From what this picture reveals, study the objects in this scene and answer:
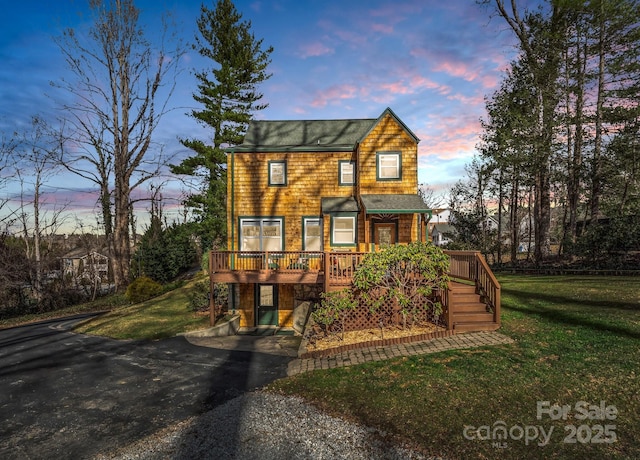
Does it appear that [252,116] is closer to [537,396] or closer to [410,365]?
[410,365]

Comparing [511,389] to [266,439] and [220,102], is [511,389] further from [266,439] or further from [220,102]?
[220,102]

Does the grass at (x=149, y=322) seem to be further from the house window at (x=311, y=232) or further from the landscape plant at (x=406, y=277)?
the landscape plant at (x=406, y=277)

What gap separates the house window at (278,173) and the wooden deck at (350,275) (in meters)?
3.86

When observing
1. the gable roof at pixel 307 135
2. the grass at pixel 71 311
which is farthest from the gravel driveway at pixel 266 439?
the grass at pixel 71 311

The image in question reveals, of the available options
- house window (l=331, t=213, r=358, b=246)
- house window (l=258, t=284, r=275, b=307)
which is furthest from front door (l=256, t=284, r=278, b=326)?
house window (l=331, t=213, r=358, b=246)

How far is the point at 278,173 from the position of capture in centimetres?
1672

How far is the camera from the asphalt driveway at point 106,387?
6.17 metres

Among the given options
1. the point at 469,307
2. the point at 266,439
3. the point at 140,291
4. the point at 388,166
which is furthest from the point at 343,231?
the point at 140,291

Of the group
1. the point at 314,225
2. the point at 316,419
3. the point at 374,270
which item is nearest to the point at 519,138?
the point at 314,225

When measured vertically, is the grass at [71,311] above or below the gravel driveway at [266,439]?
Result: below

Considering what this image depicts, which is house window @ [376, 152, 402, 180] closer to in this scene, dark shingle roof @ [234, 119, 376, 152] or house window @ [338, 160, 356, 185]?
house window @ [338, 160, 356, 185]

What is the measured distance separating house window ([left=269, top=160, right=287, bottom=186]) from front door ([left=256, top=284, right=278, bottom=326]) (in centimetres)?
522

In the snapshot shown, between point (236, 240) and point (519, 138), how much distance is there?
2039 cm

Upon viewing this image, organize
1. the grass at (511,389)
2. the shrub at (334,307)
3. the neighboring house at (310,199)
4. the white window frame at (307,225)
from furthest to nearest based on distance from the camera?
the white window frame at (307,225)
the neighboring house at (310,199)
the shrub at (334,307)
the grass at (511,389)
